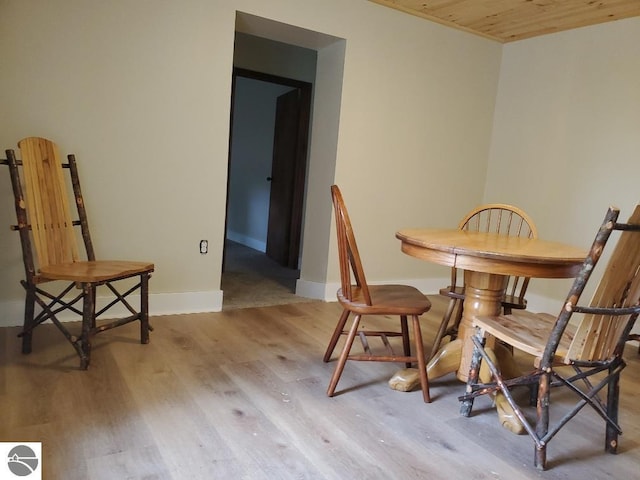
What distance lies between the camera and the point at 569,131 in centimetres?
346

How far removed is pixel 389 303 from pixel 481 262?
1.39 feet

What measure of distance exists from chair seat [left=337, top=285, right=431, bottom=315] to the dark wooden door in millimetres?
2465

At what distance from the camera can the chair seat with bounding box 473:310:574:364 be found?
5.08 ft

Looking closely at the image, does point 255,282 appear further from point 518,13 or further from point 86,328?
point 518,13

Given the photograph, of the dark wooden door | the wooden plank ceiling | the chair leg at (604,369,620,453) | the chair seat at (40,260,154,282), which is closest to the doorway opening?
the dark wooden door

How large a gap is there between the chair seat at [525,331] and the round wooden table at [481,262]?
6.8 inches

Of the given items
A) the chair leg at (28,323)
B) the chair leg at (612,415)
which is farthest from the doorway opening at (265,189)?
the chair leg at (612,415)

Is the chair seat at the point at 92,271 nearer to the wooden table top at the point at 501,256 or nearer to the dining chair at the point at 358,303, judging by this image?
the dining chair at the point at 358,303

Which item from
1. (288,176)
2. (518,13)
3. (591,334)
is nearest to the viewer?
(591,334)

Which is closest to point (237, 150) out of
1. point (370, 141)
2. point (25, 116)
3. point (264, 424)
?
point (370, 141)

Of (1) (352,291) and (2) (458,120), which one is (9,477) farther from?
(2) (458,120)

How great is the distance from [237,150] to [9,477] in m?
5.17

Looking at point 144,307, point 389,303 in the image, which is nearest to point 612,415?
point 389,303

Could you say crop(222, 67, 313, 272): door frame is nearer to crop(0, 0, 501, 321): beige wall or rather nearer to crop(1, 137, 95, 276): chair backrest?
crop(0, 0, 501, 321): beige wall
